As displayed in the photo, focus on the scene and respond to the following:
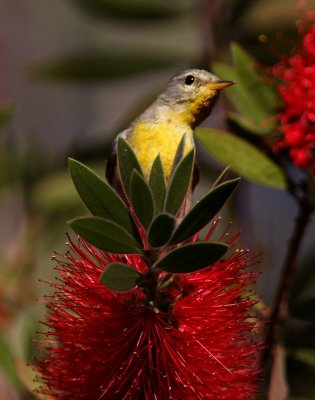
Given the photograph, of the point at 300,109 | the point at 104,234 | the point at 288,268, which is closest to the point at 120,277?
the point at 104,234

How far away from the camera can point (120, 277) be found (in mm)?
838

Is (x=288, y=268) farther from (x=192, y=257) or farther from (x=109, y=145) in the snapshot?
(x=109, y=145)

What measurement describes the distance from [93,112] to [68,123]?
11cm

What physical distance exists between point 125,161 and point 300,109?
40 cm

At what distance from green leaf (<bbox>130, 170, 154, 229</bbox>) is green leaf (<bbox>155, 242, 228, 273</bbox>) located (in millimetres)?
46

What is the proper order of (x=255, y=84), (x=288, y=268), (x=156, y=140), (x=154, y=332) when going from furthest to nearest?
(x=156, y=140) < (x=255, y=84) < (x=288, y=268) < (x=154, y=332)

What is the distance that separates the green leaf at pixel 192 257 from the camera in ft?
2.68

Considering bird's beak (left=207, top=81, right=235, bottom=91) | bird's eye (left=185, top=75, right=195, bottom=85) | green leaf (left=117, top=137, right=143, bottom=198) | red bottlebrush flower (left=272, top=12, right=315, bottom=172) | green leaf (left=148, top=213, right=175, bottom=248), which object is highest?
bird's eye (left=185, top=75, right=195, bottom=85)

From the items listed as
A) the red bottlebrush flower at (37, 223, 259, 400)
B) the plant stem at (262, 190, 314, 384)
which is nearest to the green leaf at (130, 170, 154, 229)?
the red bottlebrush flower at (37, 223, 259, 400)

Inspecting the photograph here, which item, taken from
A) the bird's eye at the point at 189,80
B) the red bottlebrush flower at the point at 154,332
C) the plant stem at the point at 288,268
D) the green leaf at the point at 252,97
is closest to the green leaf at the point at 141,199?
the red bottlebrush flower at the point at 154,332

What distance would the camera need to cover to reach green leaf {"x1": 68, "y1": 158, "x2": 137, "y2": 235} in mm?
839

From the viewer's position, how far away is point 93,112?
317 centimetres

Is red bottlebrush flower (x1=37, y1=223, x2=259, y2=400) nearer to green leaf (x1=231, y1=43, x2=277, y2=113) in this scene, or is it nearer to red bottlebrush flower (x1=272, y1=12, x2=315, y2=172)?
red bottlebrush flower (x1=272, y1=12, x2=315, y2=172)

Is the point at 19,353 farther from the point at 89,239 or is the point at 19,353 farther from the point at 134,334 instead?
the point at 89,239
